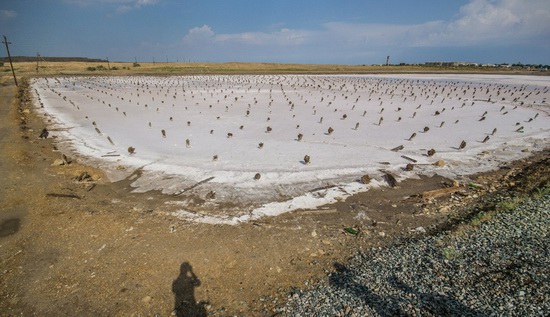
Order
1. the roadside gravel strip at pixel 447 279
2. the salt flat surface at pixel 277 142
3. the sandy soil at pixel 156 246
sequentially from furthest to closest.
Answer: the salt flat surface at pixel 277 142 < the sandy soil at pixel 156 246 < the roadside gravel strip at pixel 447 279

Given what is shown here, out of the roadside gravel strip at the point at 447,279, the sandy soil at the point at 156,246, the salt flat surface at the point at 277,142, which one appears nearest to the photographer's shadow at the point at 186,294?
the sandy soil at the point at 156,246

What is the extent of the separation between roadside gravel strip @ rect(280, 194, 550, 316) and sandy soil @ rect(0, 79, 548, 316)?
0.59 m

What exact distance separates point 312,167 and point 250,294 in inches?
265

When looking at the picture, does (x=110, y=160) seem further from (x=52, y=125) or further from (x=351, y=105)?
(x=351, y=105)

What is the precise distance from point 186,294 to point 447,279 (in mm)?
5066

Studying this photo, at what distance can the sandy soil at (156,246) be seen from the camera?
567cm

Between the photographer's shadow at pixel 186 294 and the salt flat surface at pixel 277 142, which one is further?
the salt flat surface at pixel 277 142

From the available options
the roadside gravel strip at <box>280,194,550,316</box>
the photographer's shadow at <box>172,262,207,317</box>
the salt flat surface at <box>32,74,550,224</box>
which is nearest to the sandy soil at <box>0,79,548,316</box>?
the photographer's shadow at <box>172,262,207,317</box>

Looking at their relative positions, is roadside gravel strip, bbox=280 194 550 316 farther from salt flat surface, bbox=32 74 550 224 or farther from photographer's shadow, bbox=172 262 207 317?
salt flat surface, bbox=32 74 550 224

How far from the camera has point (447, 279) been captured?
18.7ft

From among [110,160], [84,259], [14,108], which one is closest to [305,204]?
[84,259]

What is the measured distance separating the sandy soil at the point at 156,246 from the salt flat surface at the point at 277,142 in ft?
2.84

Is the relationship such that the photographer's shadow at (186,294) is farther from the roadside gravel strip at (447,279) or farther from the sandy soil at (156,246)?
the roadside gravel strip at (447,279)

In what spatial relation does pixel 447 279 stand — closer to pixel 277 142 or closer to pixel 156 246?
pixel 156 246
